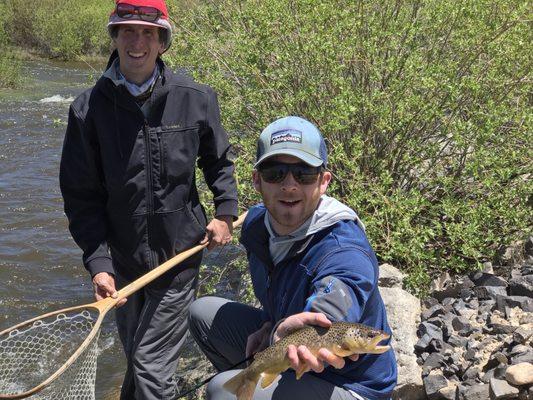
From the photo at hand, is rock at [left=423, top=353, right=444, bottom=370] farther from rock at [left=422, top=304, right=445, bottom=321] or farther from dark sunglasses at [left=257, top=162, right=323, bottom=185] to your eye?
dark sunglasses at [left=257, top=162, right=323, bottom=185]

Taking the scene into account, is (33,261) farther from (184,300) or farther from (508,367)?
(508,367)

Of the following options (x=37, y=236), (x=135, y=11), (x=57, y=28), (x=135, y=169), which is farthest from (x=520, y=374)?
(x=57, y=28)

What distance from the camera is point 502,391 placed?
12.4 feet

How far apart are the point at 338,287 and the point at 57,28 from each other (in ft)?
88.9

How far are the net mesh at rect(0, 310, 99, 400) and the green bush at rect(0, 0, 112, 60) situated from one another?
23.1 meters

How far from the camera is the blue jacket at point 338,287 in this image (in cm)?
264

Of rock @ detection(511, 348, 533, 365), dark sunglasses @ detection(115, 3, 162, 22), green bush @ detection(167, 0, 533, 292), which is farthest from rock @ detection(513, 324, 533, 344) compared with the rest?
dark sunglasses @ detection(115, 3, 162, 22)

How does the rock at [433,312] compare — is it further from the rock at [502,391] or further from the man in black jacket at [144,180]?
the man in black jacket at [144,180]

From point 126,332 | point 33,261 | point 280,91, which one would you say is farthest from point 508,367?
point 33,261

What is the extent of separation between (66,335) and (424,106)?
3171 mm

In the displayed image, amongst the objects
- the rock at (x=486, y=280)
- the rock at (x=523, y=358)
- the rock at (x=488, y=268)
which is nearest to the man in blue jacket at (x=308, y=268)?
the rock at (x=523, y=358)

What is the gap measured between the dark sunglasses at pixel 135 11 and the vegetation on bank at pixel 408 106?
2.03m

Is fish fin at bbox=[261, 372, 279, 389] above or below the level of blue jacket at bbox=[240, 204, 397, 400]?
below

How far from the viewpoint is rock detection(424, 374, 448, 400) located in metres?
4.08
